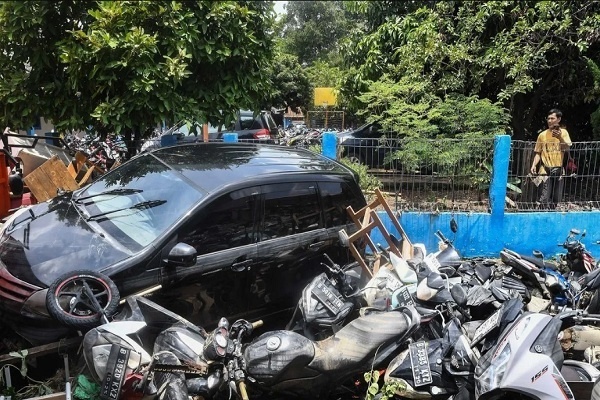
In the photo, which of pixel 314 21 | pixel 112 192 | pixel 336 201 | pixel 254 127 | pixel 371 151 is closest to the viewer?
pixel 112 192

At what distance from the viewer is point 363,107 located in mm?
10258

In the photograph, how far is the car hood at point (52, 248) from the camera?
340 centimetres

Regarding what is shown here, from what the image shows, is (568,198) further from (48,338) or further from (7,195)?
(7,195)

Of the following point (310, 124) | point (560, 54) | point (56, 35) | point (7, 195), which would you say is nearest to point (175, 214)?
point (56, 35)

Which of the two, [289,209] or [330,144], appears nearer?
[289,209]

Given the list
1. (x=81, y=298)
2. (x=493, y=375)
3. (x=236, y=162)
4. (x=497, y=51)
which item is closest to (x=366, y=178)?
(x=236, y=162)

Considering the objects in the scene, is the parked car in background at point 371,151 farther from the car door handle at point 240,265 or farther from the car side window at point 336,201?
the car door handle at point 240,265

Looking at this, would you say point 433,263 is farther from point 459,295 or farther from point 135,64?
point 135,64

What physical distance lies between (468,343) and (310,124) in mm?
21283

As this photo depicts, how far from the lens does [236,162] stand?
4461 millimetres

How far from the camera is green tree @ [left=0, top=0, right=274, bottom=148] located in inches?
196

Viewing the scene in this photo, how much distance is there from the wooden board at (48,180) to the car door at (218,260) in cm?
346

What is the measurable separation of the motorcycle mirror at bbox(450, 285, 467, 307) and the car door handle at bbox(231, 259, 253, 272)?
162 cm

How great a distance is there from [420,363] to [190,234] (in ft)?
6.15
